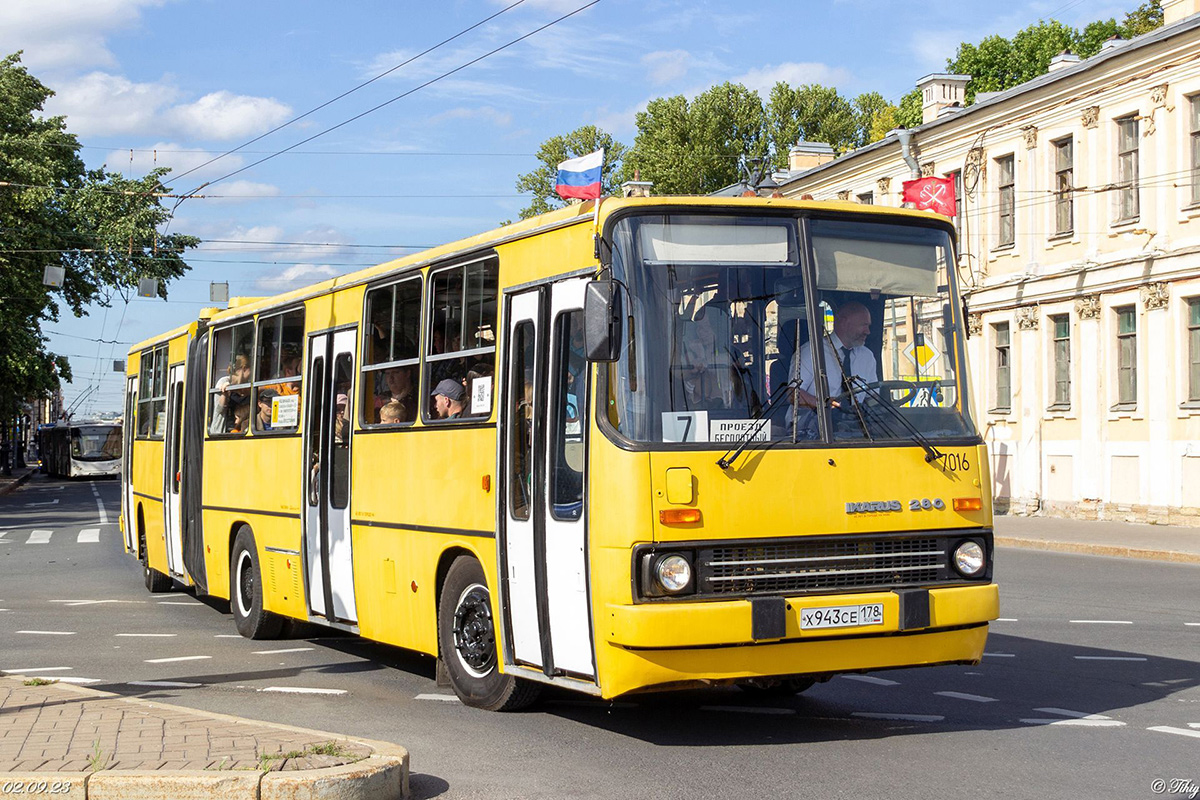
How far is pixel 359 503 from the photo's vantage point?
11719 millimetres

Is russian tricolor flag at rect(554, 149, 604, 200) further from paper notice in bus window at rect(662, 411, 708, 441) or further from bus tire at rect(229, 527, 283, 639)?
paper notice in bus window at rect(662, 411, 708, 441)

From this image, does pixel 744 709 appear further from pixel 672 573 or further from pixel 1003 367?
pixel 1003 367

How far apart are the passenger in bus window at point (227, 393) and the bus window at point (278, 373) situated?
18.6 inches

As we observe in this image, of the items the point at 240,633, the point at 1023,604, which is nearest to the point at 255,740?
the point at 240,633

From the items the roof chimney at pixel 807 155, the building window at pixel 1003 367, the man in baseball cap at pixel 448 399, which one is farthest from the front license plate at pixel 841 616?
the roof chimney at pixel 807 155

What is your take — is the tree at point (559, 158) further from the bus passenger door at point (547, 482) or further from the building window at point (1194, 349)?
the bus passenger door at point (547, 482)

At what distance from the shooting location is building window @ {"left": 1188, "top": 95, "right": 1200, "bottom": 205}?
3288cm

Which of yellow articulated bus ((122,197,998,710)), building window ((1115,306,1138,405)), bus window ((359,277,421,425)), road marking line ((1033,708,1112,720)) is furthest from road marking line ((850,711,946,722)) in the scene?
building window ((1115,306,1138,405))

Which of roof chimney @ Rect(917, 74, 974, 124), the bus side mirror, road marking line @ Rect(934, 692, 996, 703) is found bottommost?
road marking line @ Rect(934, 692, 996, 703)

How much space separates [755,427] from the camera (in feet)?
27.1

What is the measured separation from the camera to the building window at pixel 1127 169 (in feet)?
115

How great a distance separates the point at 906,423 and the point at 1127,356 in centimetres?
2857

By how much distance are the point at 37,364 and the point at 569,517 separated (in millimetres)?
47831

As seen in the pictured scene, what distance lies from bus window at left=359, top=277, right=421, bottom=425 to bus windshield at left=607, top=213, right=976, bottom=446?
295cm
